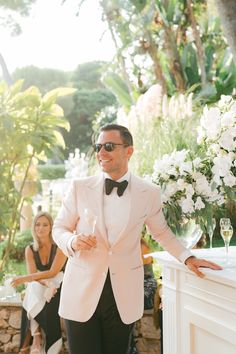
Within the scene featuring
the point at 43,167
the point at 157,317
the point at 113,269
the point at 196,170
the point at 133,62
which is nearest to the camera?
the point at 113,269

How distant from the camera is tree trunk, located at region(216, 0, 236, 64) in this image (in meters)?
3.28

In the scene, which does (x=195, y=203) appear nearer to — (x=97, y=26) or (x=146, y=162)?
(x=146, y=162)

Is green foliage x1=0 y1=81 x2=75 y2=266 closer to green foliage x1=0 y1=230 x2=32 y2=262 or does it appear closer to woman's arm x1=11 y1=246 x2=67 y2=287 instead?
woman's arm x1=11 y1=246 x2=67 y2=287

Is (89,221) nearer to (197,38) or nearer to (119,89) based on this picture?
(197,38)

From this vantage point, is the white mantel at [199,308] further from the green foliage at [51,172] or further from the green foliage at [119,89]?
the green foliage at [51,172]

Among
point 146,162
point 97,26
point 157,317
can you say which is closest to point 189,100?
point 146,162

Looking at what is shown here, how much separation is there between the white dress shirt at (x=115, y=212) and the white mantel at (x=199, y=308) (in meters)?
0.32

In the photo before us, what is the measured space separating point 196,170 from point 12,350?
8.56ft

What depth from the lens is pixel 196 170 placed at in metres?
2.18

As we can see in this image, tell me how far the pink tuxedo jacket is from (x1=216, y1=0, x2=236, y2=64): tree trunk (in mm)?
1691

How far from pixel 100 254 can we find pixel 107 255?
0.10 feet

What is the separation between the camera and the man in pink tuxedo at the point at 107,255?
2008 millimetres

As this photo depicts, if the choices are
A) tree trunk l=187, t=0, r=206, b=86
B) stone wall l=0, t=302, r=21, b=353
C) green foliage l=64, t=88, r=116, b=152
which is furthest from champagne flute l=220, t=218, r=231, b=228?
green foliage l=64, t=88, r=116, b=152

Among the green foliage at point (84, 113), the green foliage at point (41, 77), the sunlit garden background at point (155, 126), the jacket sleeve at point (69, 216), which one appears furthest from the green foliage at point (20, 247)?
the green foliage at point (41, 77)
